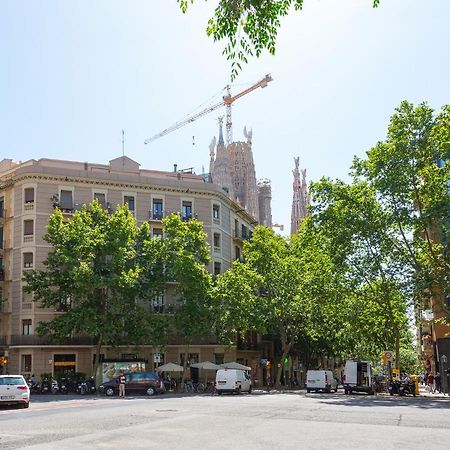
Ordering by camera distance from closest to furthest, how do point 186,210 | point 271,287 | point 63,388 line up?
point 63,388 < point 271,287 < point 186,210

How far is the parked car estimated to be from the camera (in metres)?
38.9

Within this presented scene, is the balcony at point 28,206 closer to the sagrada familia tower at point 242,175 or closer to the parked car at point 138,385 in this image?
the parked car at point 138,385

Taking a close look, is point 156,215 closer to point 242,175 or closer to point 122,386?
point 122,386

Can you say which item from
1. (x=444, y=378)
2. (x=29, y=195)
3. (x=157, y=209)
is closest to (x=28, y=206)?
(x=29, y=195)

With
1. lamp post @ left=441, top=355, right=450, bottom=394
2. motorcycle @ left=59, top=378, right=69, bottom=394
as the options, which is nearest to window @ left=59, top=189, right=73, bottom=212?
motorcycle @ left=59, top=378, right=69, bottom=394

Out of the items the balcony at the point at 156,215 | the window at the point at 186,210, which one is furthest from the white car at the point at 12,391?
the window at the point at 186,210

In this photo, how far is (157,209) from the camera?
55.2 meters

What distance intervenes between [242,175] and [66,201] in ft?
350

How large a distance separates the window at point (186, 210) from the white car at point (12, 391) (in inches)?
1213

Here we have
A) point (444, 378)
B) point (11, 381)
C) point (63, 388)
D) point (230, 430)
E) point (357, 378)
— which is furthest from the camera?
point (444, 378)

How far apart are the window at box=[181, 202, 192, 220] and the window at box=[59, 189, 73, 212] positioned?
9.61m

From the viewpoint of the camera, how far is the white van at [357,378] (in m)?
42.6

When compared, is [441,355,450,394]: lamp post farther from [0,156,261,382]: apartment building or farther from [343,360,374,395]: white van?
[0,156,261,382]: apartment building

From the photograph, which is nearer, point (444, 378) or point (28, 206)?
point (444, 378)
